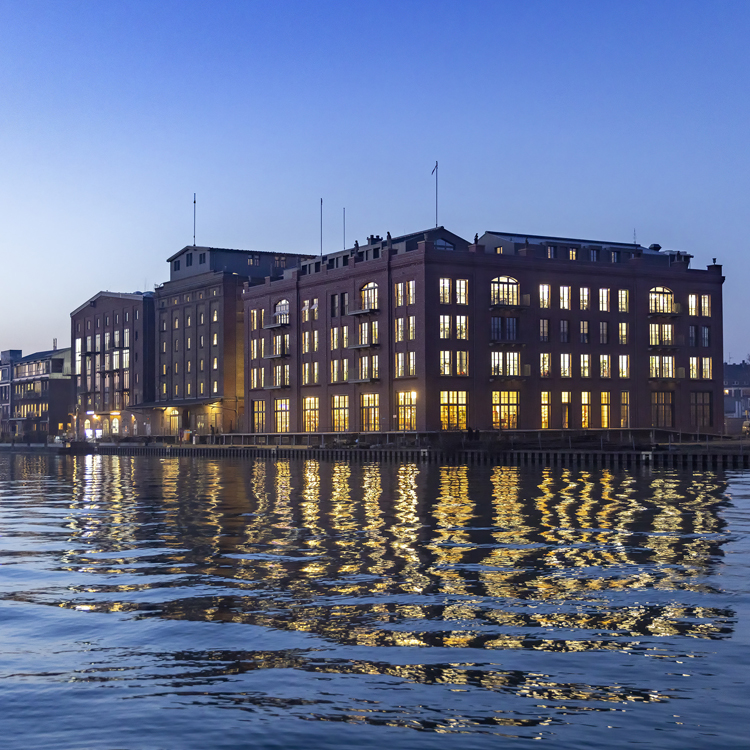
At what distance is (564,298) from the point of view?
107000mm

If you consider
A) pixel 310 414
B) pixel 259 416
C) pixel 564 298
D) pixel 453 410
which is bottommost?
pixel 259 416

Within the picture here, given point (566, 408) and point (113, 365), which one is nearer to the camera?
point (566, 408)

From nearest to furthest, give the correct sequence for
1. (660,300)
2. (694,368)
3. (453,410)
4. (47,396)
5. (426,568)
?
(426,568), (453,410), (660,300), (694,368), (47,396)

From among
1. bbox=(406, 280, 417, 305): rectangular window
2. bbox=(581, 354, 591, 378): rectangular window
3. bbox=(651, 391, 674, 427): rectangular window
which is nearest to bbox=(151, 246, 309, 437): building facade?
bbox=(406, 280, 417, 305): rectangular window

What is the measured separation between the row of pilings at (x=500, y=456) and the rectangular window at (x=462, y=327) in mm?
16619

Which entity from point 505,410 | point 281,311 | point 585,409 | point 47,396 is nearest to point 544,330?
point 585,409

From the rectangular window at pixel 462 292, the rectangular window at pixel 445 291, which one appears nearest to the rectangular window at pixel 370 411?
the rectangular window at pixel 445 291

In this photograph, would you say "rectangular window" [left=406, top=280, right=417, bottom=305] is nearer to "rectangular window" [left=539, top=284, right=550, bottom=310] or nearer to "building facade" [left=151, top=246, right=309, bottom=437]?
"rectangular window" [left=539, top=284, right=550, bottom=310]

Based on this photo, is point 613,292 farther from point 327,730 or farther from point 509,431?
point 327,730

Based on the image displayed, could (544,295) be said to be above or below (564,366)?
above

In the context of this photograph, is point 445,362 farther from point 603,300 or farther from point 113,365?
point 113,365

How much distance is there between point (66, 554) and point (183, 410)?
11794 cm

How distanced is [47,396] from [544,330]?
108 m

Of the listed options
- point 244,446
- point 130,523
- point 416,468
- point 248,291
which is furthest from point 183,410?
point 130,523
